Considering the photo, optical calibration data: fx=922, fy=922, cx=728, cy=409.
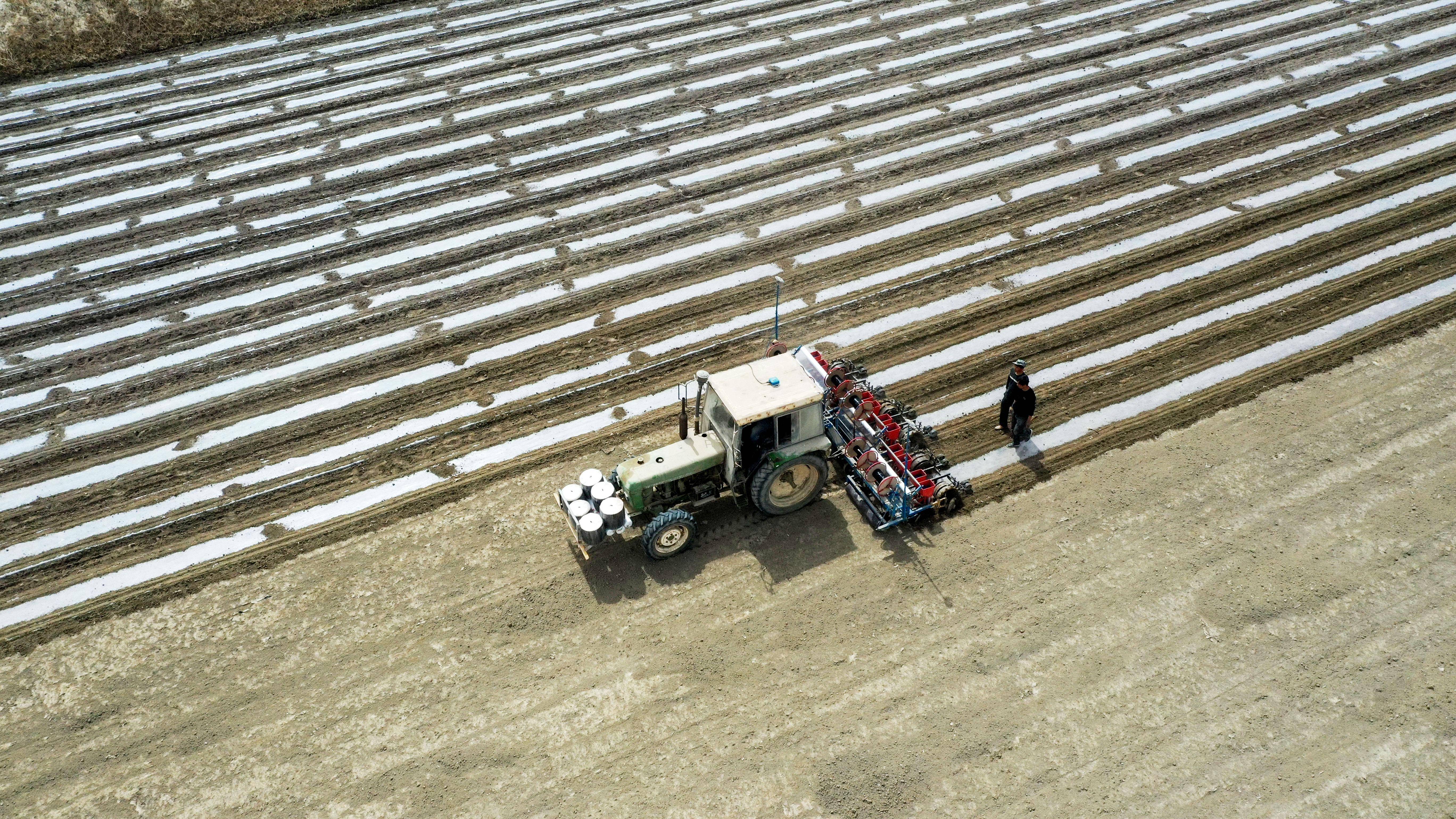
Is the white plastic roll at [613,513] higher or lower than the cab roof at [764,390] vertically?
lower

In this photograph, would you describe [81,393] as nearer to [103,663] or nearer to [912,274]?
[103,663]

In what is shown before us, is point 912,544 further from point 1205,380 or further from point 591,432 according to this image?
point 1205,380

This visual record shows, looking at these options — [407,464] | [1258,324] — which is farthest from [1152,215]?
[407,464]

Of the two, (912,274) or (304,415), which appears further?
(912,274)

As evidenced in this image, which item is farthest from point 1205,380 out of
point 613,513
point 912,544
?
point 613,513

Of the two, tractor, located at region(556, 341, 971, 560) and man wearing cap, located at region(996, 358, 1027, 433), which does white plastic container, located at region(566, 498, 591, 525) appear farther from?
man wearing cap, located at region(996, 358, 1027, 433)

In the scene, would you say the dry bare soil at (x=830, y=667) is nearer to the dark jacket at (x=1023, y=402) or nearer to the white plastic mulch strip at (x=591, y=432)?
the white plastic mulch strip at (x=591, y=432)

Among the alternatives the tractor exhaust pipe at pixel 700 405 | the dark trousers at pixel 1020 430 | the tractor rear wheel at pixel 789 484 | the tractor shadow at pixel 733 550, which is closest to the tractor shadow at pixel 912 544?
the tractor shadow at pixel 733 550
